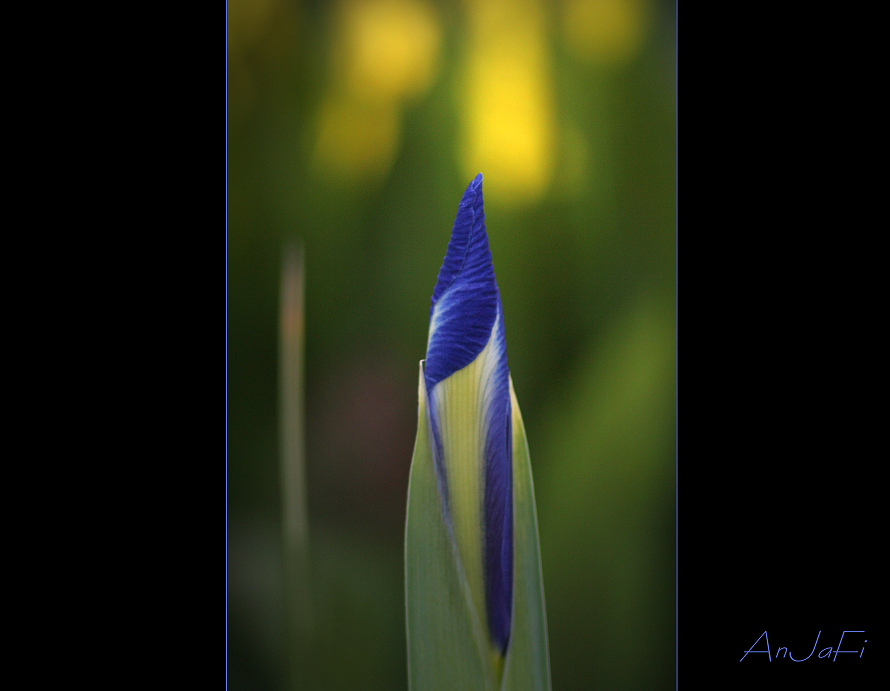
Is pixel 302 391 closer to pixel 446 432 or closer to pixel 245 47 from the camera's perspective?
pixel 446 432

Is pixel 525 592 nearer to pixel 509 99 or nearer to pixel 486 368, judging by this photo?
pixel 486 368

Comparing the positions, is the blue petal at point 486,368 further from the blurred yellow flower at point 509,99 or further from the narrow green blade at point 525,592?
the blurred yellow flower at point 509,99

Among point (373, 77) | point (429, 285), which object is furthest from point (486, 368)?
point (373, 77)

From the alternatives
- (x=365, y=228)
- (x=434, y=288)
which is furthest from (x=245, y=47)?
(x=434, y=288)

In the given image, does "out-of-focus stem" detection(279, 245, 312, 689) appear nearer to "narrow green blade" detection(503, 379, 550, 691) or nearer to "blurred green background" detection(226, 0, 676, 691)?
"blurred green background" detection(226, 0, 676, 691)

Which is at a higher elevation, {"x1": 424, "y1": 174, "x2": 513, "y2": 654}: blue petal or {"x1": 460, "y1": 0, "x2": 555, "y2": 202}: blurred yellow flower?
{"x1": 460, "y1": 0, "x2": 555, "y2": 202}: blurred yellow flower

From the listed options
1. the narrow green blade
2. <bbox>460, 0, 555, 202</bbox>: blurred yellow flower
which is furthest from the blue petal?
<bbox>460, 0, 555, 202</bbox>: blurred yellow flower

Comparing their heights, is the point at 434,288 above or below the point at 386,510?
above
